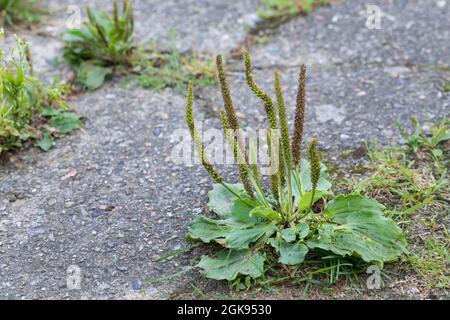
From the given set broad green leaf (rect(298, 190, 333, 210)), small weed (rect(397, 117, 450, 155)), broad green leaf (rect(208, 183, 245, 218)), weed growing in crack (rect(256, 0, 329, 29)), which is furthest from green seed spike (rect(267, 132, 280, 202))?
weed growing in crack (rect(256, 0, 329, 29))

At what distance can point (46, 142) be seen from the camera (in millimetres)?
3361

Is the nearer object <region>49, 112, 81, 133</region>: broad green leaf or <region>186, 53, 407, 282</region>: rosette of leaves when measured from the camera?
<region>186, 53, 407, 282</region>: rosette of leaves

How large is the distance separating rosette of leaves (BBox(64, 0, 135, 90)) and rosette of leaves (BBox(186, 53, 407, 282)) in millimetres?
1508

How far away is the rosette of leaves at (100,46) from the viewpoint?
3854 mm

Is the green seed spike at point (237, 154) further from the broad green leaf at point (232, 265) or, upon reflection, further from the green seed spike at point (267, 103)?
the broad green leaf at point (232, 265)

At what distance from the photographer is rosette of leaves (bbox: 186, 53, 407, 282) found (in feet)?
8.09

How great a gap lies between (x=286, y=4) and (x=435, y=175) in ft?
6.27

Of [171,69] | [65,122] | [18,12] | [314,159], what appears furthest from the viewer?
[18,12]

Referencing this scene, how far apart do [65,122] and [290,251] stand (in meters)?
1.53

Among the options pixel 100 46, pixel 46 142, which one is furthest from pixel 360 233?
pixel 100 46

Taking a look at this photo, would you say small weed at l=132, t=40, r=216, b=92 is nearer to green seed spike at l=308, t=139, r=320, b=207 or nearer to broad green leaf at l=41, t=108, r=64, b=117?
broad green leaf at l=41, t=108, r=64, b=117

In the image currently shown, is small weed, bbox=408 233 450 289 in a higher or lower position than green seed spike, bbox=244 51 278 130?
lower

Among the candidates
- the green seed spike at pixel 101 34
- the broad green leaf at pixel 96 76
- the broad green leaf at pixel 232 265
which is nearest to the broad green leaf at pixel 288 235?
the broad green leaf at pixel 232 265

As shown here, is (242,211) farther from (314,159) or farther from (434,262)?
(434,262)
